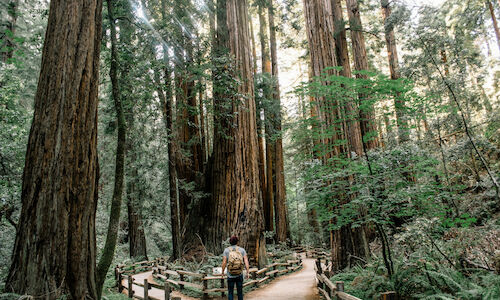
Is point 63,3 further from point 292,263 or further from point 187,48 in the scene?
point 292,263

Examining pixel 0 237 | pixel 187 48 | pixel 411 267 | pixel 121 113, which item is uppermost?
pixel 187 48

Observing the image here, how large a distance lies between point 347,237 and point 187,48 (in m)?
7.48

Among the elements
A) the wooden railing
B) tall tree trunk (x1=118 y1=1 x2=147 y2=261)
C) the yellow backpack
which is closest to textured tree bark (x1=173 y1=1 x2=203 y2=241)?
tall tree trunk (x1=118 y1=1 x2=147 y2=261)

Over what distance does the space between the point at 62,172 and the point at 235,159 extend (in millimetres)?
6378

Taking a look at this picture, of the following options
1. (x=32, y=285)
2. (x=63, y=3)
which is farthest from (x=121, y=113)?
(x=32, y=285)

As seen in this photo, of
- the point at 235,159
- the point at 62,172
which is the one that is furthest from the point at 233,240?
the point at 235,159

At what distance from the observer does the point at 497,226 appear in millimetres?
8023

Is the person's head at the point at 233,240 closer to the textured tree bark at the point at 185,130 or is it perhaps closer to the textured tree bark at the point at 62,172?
the textured tree bark at the point at 62,172

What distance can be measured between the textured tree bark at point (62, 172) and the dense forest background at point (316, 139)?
115mm

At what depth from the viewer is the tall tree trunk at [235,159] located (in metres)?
9.62

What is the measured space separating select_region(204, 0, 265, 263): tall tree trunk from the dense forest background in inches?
1.9

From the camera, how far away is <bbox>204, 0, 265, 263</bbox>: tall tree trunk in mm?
9617

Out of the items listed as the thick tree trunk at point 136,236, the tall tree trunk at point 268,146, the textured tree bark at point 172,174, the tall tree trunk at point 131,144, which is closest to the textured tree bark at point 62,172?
the tall tree trunk at point 131,144

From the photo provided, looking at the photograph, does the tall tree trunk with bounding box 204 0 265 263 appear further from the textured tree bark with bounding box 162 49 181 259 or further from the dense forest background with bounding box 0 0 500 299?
the textured tree bark with bounding box 162 49 181 259
